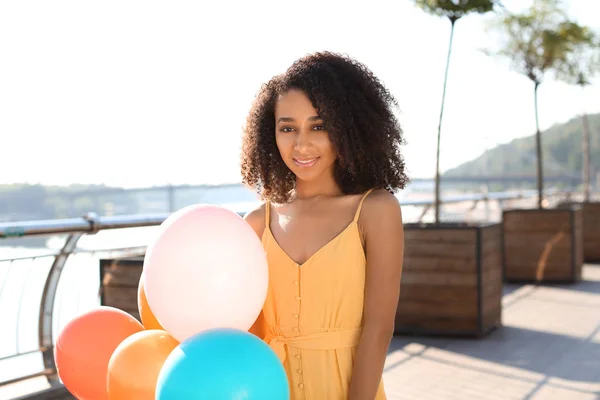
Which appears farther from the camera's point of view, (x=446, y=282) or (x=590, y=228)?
(x=590, y=228)

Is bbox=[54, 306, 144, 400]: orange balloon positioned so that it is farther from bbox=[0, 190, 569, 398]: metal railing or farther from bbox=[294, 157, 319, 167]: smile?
bbox=[0, 190, 569, 398]: metal railing

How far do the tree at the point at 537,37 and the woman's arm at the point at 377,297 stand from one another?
7.20 meters

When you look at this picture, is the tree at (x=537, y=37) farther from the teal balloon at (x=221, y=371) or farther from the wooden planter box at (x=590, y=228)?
the teal balloon at (x=221, y=371)

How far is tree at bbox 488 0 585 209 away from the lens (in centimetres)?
813

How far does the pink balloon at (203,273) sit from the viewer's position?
1.26 m

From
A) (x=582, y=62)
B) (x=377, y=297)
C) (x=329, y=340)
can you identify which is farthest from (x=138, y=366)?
(x=582, y=62)

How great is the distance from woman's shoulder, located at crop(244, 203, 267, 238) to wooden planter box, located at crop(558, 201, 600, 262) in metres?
8.48

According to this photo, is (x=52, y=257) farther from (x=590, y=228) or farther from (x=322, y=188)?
(x=590, y=228)

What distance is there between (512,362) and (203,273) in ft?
11.8

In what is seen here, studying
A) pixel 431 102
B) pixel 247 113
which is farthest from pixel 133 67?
pixel 247 113

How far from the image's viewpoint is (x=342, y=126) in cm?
142

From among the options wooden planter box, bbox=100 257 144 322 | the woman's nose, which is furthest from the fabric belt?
wooden planter box, bbox=100 257 144 322

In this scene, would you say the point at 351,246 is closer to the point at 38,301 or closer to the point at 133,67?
the point at 38,301

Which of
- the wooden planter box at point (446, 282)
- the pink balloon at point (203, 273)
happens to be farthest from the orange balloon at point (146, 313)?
the wooden planter box at point (446, 282)
